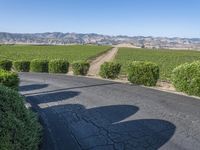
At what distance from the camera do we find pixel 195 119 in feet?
36.8

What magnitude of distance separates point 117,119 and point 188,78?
290 inches

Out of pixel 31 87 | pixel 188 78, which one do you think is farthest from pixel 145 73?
pixel 31 87

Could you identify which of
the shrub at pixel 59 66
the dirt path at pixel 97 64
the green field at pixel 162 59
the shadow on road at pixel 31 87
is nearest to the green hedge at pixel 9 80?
the shadow on road at pixel 31 87

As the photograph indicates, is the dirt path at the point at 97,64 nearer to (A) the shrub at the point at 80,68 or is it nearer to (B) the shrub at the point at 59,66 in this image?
(B) the shrub at the point at 59,66

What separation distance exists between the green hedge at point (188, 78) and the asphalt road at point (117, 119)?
1.05m

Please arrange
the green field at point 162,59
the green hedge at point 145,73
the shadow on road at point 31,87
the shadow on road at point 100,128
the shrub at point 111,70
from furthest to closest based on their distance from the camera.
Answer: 1. the green field at point 162,59
2. the shrub at point 111,70
3. the green hedge at point 145,73
4. the shadow on road at point 31,87
5. the shadow on road at point 100,128

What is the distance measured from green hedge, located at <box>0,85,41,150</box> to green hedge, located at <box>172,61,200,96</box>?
11.6m

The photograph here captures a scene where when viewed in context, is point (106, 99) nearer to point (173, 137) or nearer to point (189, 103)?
point (189, 103)

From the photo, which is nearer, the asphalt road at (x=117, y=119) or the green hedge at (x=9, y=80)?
the asphalt road at (x=117, y=119)

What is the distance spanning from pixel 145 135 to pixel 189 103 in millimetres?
5585

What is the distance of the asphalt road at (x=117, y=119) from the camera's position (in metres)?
8.56

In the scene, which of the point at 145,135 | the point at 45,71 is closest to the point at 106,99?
the point at 145,135

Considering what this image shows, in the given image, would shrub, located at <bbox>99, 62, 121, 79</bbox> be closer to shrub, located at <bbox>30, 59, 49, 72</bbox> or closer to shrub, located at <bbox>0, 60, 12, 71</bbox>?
shrub, located at <bbox>30, 59, 49, 72</bbox>

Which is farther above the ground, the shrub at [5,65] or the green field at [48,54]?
the shrub at [5,65]
